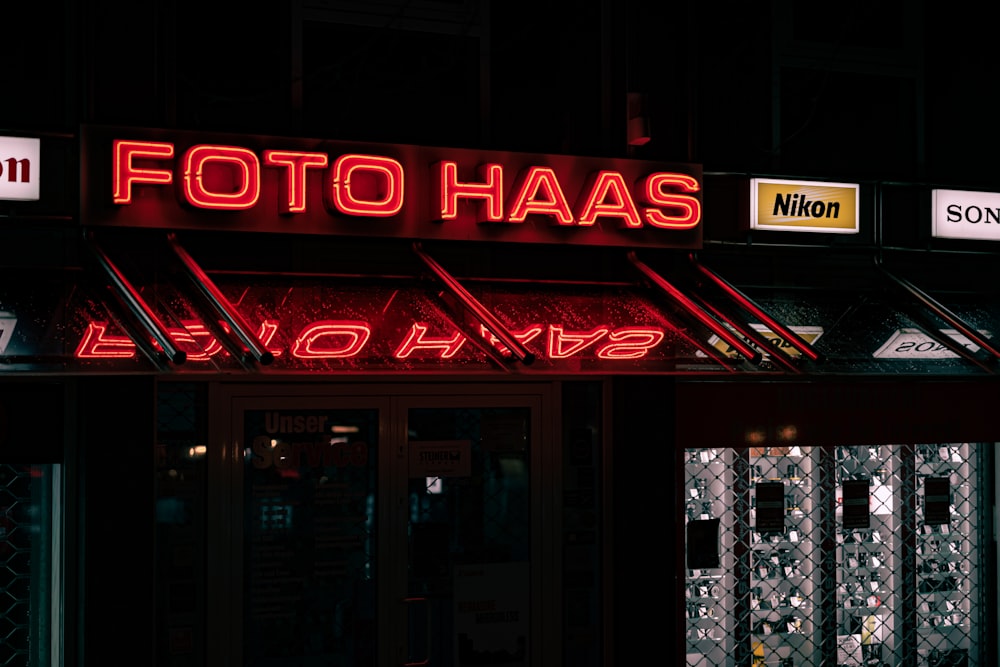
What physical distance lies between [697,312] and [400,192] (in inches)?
83.5

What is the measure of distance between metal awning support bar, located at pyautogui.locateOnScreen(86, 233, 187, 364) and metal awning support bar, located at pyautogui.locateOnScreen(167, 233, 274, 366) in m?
0.35

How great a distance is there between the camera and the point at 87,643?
665 centimetres

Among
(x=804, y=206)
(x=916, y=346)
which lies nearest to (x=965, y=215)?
(x=804, y=206)

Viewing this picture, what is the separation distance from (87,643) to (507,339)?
3.16 meters

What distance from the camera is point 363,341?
20.7ft

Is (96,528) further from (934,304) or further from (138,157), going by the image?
(934,304)

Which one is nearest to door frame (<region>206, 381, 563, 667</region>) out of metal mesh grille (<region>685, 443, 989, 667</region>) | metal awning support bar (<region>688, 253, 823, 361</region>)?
metal mesh grille (<region>685, 443, 989, 667</region>)

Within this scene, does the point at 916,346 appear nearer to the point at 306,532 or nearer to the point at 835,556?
the point at 835,556

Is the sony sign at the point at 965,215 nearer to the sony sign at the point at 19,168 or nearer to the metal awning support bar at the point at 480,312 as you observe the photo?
the metal awning support bar at the point at 480,312

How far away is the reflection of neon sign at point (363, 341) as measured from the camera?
575 cm

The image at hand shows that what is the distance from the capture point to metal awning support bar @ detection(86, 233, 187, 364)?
18.3 ft

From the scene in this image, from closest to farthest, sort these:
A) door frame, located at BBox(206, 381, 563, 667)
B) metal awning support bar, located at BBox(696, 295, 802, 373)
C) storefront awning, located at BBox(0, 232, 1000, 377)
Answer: storefront awning, located at BBox(0, 232, 1000, 377) < metal awning support bar, located at BBox(696, 295, 802, 373) < door frame, located at BBox(206, 381, 563, 667)

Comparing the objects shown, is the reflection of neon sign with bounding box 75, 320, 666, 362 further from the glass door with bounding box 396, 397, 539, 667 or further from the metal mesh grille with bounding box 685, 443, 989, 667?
the metal mesh grille with bounding box 685, 443, 989, 667

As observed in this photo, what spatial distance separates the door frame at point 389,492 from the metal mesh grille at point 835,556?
1.20 meters
